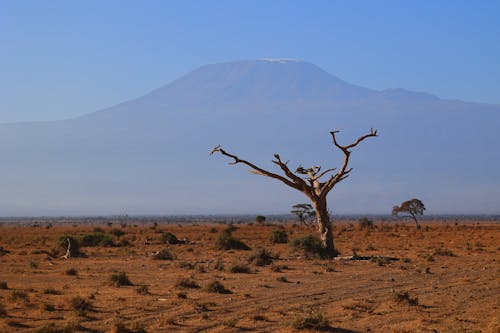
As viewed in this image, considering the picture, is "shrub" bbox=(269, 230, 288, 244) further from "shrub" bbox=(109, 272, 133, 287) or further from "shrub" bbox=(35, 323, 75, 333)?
"shrub" bbox=(35, 323, 75, 333)

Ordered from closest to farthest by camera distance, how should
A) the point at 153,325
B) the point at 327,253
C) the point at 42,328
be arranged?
the point at 42,328 < the point at 153,325 < the point at 327,253

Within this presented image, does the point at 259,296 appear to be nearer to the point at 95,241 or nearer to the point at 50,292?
the point at 50,292

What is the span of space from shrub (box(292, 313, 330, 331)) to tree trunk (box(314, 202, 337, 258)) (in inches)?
660

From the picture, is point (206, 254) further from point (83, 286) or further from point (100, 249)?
point (83, 286)

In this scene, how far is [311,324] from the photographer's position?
13.6 meters

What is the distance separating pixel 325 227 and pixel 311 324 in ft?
57.5

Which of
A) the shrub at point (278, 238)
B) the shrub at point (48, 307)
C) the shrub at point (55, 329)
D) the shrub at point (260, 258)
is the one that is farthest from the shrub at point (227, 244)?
the shrub at point (55, 329)

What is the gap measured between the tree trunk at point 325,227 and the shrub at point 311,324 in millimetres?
16759

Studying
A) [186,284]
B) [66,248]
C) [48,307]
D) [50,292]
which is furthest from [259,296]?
[66,248]

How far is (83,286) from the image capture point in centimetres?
2119

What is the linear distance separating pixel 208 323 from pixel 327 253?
58.3 feet

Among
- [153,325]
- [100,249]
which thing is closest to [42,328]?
[153,325]

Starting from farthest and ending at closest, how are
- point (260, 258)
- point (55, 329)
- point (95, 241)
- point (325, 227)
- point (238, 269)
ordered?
point (95, 241) → point (325, 227) → point (260, 258) → point (238, 269) → point (55, 329)

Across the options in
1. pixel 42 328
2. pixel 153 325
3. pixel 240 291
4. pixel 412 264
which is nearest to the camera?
pixel 42 328
